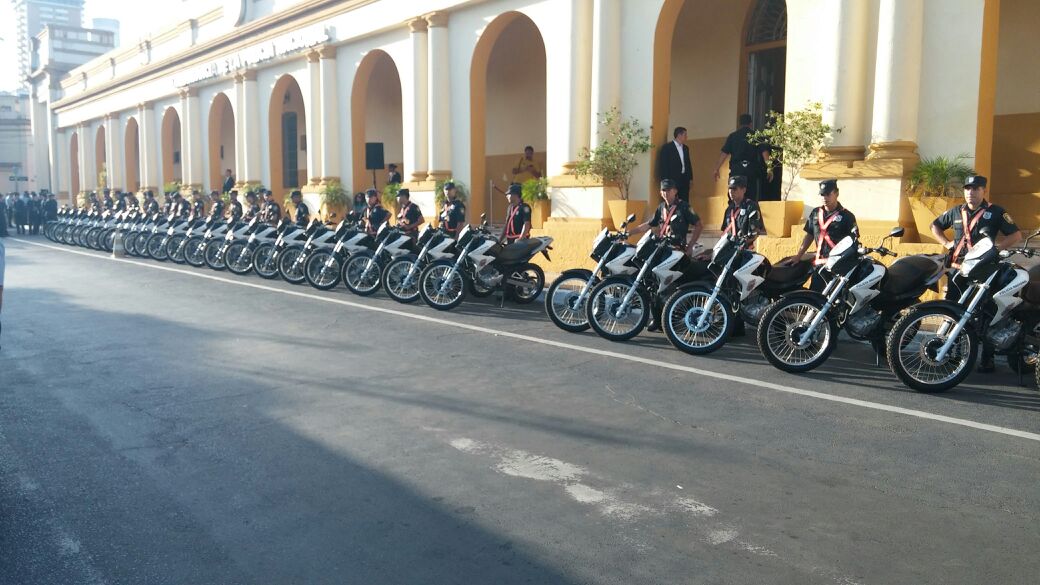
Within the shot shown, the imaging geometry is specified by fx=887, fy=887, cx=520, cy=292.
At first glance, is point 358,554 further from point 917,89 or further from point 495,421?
point 917,89

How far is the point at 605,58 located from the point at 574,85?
0.86 m

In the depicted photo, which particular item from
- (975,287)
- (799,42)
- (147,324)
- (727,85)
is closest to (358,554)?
(975,287)

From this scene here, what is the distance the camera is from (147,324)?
10836 millimetres

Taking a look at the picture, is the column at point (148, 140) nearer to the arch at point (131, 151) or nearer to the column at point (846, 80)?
the arch at point (131, 151)

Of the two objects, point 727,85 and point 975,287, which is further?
point 727,85

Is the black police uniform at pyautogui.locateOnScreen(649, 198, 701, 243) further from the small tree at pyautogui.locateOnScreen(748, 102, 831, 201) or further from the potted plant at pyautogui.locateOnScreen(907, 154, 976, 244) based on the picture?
the potted plant at pyautogui.locateOnScreen(907, 154, 976, 244)

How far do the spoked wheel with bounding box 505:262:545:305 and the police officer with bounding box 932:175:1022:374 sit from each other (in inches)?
215

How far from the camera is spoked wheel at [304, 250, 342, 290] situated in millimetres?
14578

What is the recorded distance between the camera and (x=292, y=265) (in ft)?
51.4

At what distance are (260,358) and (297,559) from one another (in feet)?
16.2

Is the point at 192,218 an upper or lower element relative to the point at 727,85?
lower

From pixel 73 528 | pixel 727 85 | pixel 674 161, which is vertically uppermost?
pixel 727 85

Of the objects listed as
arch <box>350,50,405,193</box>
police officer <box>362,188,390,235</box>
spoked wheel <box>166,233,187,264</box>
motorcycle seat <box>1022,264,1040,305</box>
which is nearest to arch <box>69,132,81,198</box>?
arch <box>350,50,405,193</box>

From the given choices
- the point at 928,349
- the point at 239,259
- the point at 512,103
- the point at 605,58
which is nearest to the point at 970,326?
the point at 928,349
